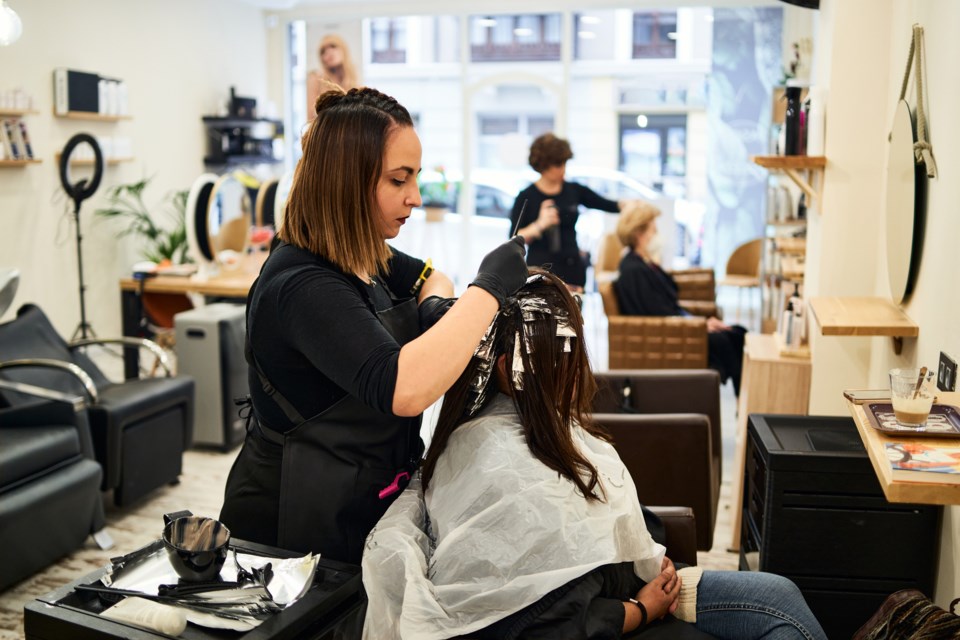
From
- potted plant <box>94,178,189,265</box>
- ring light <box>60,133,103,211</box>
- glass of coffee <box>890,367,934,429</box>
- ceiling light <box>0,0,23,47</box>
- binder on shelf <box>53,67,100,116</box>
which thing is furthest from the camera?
potted plant <box>94,178,189,265</box>

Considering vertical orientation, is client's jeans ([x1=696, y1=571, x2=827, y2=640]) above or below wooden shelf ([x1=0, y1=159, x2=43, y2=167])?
below

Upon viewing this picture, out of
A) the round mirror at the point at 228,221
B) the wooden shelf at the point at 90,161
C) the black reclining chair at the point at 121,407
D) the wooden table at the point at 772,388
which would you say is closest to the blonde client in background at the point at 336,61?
the wooden shelf at the point at 90,161

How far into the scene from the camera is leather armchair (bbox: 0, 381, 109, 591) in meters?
2.79

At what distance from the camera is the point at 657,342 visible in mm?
4090

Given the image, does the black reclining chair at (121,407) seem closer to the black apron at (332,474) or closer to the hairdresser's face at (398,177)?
the black apron at (332,474)

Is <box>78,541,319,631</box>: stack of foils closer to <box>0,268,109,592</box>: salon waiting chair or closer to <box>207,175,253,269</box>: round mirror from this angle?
<box>0,268,109,592</box>: salon waiting chair

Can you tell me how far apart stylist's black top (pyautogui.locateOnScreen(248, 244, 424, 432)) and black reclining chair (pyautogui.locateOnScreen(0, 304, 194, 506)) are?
2103 mm

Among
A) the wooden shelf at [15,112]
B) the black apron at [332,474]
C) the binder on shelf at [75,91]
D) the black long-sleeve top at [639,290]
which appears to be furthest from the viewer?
the binder on shelf at [75,91]

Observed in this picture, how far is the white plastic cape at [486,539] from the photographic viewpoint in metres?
1.44

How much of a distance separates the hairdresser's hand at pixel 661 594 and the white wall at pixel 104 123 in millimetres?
5110

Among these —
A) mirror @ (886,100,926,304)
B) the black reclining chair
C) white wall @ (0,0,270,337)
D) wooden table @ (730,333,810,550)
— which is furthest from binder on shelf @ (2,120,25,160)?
mirror @ (886,100,926,304)

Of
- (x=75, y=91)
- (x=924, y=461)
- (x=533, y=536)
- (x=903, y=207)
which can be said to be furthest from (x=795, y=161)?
(x=75, y=91)

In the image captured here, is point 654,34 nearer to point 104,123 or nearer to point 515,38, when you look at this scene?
point 515,38

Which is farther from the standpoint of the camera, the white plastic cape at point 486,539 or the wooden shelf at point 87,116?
the wooden shelf at point 87,116
